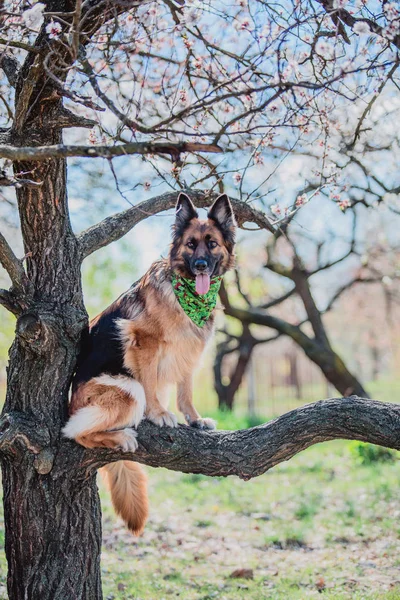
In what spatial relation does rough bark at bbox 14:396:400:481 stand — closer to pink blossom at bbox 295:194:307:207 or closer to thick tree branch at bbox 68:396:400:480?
thick tree branch at bbox 68:396:400:480

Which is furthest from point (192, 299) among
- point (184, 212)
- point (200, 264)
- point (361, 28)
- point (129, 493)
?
point (361, 28)

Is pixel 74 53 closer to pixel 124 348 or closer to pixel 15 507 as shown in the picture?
pixel 124 348

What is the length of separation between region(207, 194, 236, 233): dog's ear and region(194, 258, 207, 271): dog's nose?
1.38ft

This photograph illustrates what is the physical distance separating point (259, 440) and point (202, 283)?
54.6 inches

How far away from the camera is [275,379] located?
2391 cm

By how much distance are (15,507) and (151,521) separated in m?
3.77

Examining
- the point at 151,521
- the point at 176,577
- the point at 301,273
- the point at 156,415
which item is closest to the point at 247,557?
the point at 176,577

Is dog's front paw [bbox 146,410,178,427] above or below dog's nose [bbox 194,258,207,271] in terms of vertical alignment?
below

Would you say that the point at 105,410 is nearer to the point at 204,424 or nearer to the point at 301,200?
the point at 204,424

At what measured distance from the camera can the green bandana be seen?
5.23m

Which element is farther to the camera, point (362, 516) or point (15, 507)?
point (362, 516)

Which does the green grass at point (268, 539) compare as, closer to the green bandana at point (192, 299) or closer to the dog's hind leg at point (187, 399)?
the dog's hind leg at point (187, 399)

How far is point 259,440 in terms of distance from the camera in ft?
14.6

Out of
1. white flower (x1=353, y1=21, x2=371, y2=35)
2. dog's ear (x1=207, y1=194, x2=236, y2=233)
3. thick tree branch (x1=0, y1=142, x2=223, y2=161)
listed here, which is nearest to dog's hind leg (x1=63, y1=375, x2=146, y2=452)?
dog's ear (x1=207, y1=194, x2=236, y2=233)
